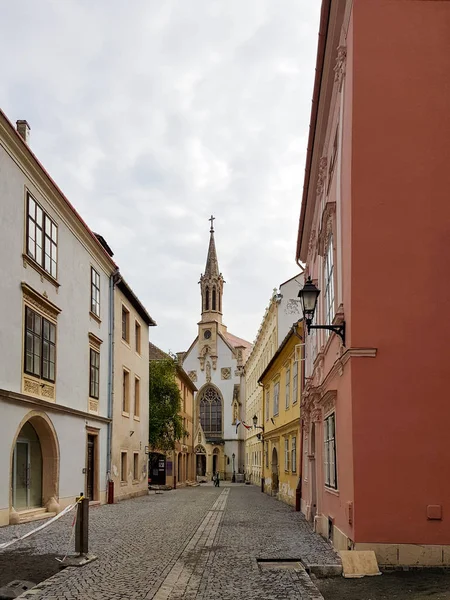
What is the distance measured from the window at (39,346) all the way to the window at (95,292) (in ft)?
14.9

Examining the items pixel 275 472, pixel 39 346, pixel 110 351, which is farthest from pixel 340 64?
pixel 275 472

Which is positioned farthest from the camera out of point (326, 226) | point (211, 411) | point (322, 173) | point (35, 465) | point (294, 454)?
point (211, 411)

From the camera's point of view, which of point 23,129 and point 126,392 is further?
point 126,392

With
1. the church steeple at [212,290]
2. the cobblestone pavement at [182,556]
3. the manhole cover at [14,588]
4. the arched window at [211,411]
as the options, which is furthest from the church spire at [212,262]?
the manhole cover at [14,588]

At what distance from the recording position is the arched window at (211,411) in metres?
78.6

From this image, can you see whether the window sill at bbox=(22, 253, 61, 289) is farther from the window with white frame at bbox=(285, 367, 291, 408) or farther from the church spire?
the church spire

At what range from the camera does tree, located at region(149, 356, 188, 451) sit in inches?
1588

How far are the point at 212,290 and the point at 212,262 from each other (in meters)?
4.17

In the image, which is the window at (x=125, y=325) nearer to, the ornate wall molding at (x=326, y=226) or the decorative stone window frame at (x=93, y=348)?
the decorative stone window frame at (x=93, y=348)

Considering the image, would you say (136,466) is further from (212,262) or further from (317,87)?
(212,262)

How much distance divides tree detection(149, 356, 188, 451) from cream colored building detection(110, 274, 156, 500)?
18.1 ft

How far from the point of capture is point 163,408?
134 ft

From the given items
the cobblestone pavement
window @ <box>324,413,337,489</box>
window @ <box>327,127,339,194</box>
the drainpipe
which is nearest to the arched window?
the drainpipe

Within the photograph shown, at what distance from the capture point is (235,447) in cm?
7644
